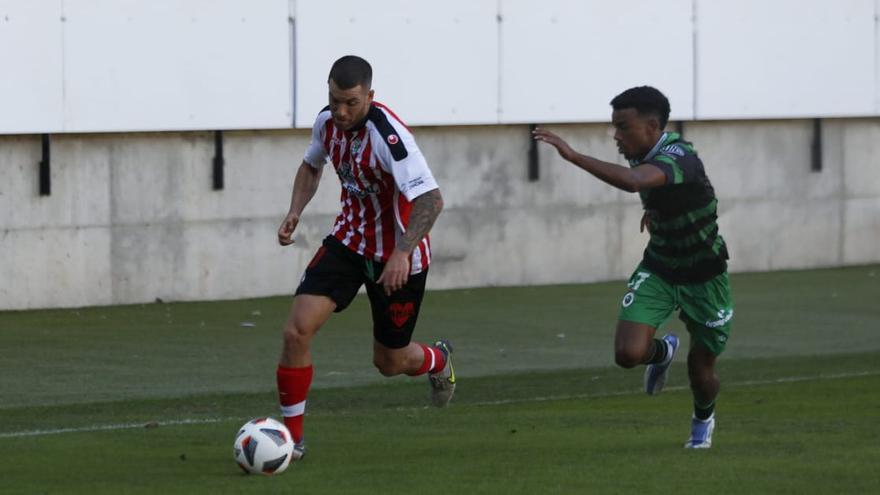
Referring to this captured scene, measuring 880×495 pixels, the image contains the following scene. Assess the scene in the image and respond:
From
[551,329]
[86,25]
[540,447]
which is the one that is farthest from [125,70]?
[540,447]

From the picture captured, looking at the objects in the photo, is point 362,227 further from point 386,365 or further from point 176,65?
point 176,65

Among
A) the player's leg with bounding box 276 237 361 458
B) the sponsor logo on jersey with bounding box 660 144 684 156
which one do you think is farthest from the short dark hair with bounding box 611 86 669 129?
the player's leg with bounding box 276 237 361 458

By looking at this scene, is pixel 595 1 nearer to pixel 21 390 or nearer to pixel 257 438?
pixel 21 390

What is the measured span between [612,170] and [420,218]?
39.8 inches

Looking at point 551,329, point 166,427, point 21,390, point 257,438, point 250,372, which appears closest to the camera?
point 257,438

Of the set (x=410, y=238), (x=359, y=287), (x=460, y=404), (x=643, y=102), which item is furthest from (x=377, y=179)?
(x=460, y=404)

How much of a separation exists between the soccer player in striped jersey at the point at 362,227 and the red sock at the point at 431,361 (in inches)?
24.7

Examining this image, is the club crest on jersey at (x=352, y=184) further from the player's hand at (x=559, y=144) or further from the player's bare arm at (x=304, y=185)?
the player's hand at (x=559, y=144)

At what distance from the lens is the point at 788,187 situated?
74.2 feet

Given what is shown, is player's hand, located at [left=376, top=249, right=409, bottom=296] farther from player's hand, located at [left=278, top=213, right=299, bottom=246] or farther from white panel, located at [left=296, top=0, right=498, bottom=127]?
white panel, located at [left=296, top=0, right=498, bottom=127]

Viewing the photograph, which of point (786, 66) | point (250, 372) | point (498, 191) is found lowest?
point (250, 372)

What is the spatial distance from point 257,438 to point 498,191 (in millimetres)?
12019

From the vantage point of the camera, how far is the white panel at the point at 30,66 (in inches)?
661

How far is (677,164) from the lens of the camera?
9.05m
